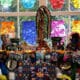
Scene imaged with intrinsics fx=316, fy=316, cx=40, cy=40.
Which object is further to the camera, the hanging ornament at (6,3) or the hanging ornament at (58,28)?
the hanging ornament at (6,3)

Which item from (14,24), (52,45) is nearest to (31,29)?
(14,24)

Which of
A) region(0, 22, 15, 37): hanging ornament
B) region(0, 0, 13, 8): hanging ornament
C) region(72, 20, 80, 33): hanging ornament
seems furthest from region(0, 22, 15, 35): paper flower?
region(72, 20, 80, 33): hanging ornament

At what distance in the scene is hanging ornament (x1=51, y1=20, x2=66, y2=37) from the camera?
427 centimetres

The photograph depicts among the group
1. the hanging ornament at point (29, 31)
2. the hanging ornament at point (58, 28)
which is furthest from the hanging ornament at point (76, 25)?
the hanging ornament at point (29, 31)

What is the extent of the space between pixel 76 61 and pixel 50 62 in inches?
10.3

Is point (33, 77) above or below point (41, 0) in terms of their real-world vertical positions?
below

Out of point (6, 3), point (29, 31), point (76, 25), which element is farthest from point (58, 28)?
point (6, 3)

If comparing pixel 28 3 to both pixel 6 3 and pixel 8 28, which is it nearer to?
pixel 6 3

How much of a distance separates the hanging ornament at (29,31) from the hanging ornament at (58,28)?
258mm

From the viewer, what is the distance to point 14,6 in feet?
14.4

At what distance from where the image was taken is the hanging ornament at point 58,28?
427 cm

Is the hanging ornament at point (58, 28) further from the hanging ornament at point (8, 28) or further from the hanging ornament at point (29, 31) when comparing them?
the hanging ornament at point (8, 28)

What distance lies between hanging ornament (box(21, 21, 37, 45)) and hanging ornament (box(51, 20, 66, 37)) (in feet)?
0.85

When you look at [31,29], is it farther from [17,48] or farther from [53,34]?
[17,48]
